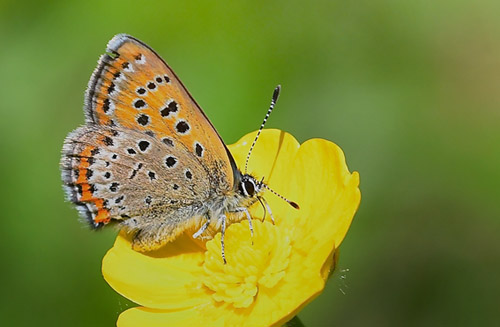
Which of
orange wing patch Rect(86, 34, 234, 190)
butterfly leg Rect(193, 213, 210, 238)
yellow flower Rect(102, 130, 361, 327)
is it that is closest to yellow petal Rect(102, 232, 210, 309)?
yellow flower Rect(102, 130, 361, 327)

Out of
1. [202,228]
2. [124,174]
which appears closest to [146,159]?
[124,174]

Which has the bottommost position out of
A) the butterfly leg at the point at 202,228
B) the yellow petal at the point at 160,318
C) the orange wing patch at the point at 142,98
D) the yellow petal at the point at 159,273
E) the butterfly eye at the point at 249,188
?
the yellow petal at the point at 160,318

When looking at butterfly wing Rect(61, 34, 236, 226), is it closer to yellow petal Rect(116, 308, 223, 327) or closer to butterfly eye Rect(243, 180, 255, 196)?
butterfly eye Rect(243, 180, 255, 196)

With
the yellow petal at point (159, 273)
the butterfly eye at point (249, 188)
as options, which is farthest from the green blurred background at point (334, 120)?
the butterfly eye at point (249, 188)

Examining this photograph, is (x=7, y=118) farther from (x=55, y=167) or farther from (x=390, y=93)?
(x=390, y=93)

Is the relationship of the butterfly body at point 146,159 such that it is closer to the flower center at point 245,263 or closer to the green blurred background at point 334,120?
the flower center at point 245,263

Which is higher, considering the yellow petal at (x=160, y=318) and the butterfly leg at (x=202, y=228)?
the butterfly leg at (x=202, y=228)

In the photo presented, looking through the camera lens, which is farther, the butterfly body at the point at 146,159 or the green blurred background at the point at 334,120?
the green blurred background at the point at 334,120
